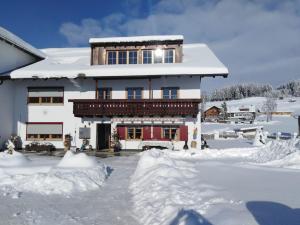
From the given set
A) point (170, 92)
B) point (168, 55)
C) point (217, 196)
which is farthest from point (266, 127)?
point (217, 196)

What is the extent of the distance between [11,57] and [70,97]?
6.00m

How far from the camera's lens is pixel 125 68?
22.2 m

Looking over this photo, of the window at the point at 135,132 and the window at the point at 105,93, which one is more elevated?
the window at the point at 105,93

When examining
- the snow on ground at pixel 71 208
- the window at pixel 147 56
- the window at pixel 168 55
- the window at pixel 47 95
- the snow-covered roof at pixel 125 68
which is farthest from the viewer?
the window at pixel 147 56

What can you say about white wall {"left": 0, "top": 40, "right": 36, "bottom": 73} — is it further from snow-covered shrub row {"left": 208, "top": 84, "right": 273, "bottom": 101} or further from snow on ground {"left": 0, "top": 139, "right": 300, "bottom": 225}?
snow-covered shrub row {"left": 208, "top": 84, "right": 273, "bottom": 101}

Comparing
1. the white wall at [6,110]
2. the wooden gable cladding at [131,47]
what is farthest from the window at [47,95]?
the wooden gable cladding at [131,47]

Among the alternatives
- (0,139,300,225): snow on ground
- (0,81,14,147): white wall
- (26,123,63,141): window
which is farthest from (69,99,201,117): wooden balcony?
(0,139,300,225): snow on ground

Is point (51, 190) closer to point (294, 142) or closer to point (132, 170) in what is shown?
point (132, 170)

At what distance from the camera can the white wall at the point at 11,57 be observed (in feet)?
75.5

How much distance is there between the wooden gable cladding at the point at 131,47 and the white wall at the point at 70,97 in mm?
2077

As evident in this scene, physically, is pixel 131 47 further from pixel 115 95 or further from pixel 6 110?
pixel 6 110

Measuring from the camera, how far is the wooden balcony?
21422 mm

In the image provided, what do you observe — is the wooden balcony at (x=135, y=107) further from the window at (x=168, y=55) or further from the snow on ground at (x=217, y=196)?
the snow on ground at (x=217, y=196)

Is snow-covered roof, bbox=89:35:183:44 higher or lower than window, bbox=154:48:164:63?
higher
